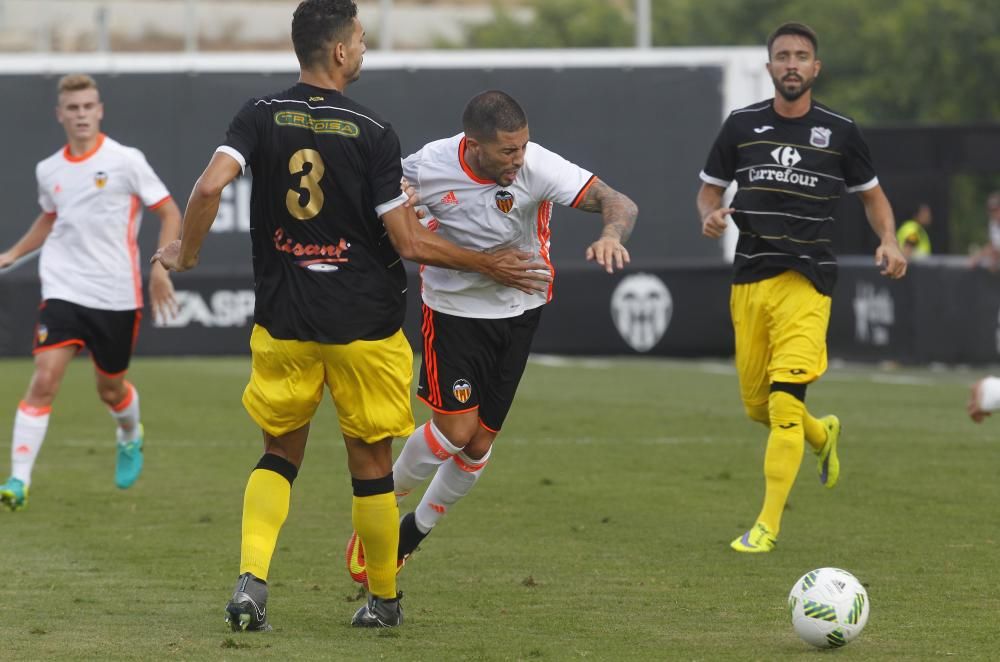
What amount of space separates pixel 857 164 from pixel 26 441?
492cm

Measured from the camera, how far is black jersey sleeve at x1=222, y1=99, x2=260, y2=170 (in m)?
6.48

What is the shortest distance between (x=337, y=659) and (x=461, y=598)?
4.25ft

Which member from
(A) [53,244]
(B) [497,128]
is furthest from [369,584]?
(A) [53,244]

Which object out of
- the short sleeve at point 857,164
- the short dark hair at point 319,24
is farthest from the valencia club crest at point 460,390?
the short sleeve at point 857,164

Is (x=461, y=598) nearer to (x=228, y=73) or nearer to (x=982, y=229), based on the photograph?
(x=228, y=73)

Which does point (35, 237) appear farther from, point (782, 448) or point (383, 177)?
point (383, 177)

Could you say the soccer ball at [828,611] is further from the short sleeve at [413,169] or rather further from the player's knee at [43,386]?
the player's knee at [43,386]

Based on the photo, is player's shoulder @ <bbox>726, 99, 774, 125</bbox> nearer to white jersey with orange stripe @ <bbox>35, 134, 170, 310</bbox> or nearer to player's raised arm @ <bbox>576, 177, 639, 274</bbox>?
player's raised arm @ <bbox>576, 177, 639, 274</bbox>

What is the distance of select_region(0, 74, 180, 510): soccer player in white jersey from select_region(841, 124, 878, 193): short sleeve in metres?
3.90

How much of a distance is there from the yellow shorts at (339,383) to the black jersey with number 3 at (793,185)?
3.04m

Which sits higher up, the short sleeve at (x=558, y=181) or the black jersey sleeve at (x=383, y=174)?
the black jersey sleeve at (x=383, y=174)

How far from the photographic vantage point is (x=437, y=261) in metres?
6.75

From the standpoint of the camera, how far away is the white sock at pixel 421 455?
770cm

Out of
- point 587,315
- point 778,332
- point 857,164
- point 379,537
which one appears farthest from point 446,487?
point 587,315
